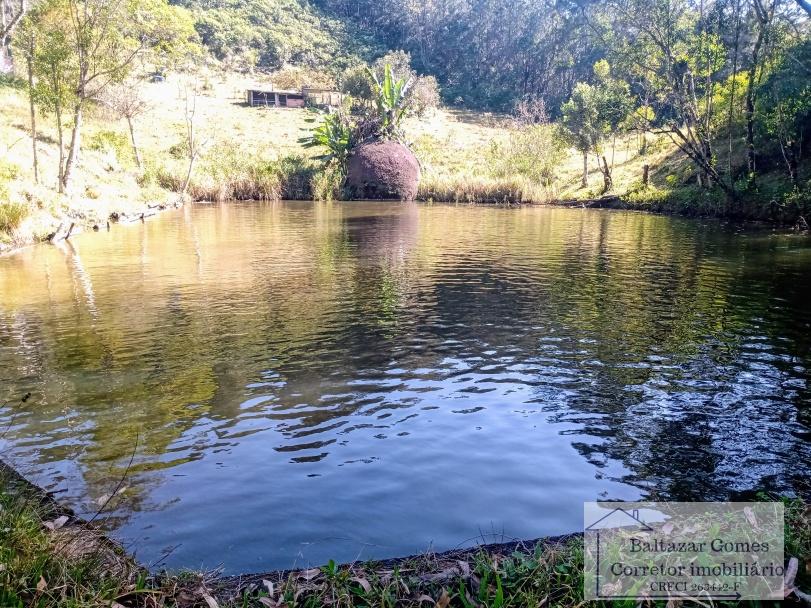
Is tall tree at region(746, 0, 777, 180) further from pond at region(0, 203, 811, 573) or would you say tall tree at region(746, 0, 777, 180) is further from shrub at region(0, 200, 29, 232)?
shrub at region(0, 200, 29, 232)

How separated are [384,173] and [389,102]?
5.24 m

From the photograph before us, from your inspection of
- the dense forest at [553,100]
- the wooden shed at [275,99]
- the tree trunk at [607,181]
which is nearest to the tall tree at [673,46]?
the dense forest at [553,100]

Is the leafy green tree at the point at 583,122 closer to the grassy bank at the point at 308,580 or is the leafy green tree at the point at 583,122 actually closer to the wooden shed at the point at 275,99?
the wooden shed at the point at 275,99

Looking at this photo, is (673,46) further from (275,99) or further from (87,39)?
(275,99)

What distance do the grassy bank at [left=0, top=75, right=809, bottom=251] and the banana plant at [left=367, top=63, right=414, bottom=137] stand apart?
3.85 m

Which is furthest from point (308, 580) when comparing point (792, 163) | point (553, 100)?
point (553, 100)

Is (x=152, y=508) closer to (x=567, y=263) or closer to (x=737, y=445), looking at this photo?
(x=737, y=445)

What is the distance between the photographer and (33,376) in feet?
25.0

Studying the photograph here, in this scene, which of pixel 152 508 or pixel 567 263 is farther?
pixel 567 263

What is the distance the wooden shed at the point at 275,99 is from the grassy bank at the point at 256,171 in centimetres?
514

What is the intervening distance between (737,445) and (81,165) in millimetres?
34254

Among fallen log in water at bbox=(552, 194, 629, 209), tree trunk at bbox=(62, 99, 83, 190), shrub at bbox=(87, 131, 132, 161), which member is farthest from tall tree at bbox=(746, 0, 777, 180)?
shrub at bbox=(87, 131, 132, 161)

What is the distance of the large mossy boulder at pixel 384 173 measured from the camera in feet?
135

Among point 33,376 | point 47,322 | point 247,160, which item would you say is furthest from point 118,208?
point 33,376
